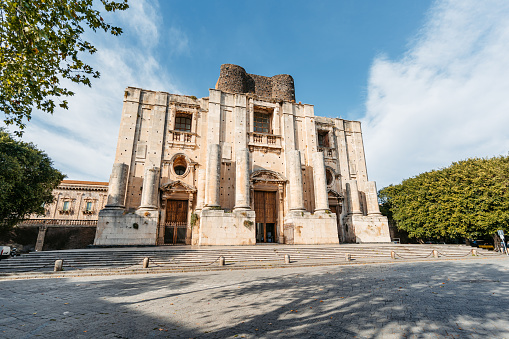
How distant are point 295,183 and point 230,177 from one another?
5.38 m

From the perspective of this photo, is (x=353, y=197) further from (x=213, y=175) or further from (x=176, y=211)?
(x=176, y=211)

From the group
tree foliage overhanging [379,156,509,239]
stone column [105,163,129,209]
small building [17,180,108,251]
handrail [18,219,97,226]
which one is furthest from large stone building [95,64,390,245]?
small building [17,180,108,251]

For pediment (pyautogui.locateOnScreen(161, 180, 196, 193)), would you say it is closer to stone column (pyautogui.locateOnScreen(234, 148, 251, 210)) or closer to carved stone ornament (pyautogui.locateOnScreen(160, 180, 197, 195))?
carved stone ornament (pyautogui.locateOnScreen(160, 180, 197, 195))

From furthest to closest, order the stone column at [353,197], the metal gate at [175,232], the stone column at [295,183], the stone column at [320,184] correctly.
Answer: the stone column at [353,197]
the stone column at [320,184]
the stone column at [295,183]
the metal gate at [175,232]

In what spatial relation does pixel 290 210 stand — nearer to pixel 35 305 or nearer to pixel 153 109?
pixel 153 109

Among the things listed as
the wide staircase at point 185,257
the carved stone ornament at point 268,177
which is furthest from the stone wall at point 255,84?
the wide staircase at point 185,257

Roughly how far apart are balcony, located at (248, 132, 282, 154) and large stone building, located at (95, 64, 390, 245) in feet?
0.30

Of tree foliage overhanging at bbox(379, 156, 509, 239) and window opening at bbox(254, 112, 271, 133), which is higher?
window opening at bbox(254, 112, 271, 133)

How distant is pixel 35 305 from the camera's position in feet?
17.4

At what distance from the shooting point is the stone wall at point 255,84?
24620mm

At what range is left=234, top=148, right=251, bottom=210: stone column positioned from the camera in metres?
17.9

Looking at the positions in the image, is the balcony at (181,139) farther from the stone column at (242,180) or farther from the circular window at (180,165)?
the stone column at (242,180)

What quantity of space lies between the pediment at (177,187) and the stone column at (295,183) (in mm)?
7907

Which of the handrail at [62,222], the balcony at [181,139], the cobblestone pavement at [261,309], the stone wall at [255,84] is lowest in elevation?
the cobblestone pavement at [261,309]
